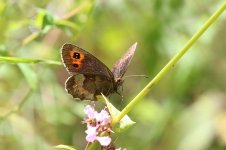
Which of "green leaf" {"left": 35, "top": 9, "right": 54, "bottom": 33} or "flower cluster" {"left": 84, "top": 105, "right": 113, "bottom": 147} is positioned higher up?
"green leaf" {"left": 35, "top": 9, "right": 54, "bottom": 33}

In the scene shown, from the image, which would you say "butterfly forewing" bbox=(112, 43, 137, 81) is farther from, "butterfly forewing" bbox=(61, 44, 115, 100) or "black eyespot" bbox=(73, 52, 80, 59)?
"black eyespot" bbox=(73, 52, 80, 59)

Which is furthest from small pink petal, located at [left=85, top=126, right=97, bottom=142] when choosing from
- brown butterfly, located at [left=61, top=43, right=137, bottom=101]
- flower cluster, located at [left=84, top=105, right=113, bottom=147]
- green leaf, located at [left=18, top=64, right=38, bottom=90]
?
green leaf, located at [left=18, top=64, right=38, bottom=90]

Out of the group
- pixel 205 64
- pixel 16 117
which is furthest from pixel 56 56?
pixel 205 64

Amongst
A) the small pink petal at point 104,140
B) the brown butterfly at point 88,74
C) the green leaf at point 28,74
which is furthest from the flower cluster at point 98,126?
the green leaf at point 28,74

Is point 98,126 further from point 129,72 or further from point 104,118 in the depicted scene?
point 129,72

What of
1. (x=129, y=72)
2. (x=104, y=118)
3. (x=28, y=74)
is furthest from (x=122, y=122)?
(x=129, y=72)

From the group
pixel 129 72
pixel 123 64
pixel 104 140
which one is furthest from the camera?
pixel 129 72
